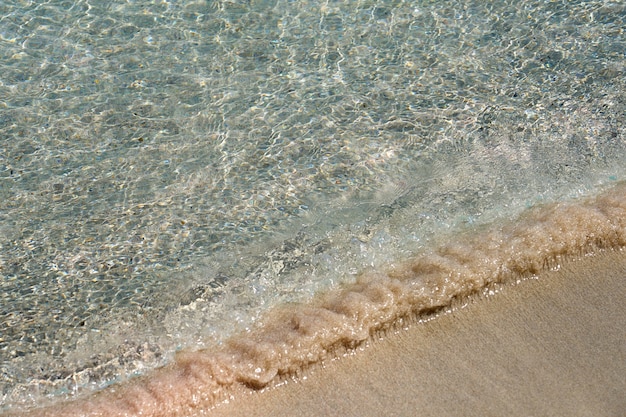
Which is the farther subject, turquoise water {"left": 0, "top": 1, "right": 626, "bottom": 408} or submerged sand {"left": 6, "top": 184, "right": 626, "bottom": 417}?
turquoise water {"left": 0, "top": 1, "right": 626, "bottom": 408}

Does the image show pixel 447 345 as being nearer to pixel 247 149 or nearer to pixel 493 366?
pixel 493 366

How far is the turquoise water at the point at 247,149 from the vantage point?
13.0 ft

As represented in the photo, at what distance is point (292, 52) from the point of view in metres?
5.56

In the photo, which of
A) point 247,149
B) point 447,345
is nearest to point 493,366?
point 447,345

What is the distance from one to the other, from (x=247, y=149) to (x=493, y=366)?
210cm

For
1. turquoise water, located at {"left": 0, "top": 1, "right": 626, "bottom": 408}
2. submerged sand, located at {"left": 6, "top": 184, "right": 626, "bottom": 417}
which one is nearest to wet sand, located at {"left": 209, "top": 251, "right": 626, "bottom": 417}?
submerged sand, located at {"left": 6, "top": 184, "right": 626, "bottom": 417}

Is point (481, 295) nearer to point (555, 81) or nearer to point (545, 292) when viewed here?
point (545, 292)

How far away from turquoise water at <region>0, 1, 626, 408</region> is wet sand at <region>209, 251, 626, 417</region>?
0.50m

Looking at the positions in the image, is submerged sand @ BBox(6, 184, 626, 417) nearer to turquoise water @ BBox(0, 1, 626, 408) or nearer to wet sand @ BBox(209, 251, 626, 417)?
wet sand @ BBox(209, 251, 626, 417)

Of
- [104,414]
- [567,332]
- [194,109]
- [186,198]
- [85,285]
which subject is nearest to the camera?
[104,414]

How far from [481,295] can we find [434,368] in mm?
548

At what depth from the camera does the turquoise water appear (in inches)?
156

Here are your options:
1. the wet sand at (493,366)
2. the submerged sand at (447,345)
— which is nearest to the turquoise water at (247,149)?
the submerged sand at (447,345)

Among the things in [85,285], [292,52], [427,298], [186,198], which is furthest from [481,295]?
[292,52]
